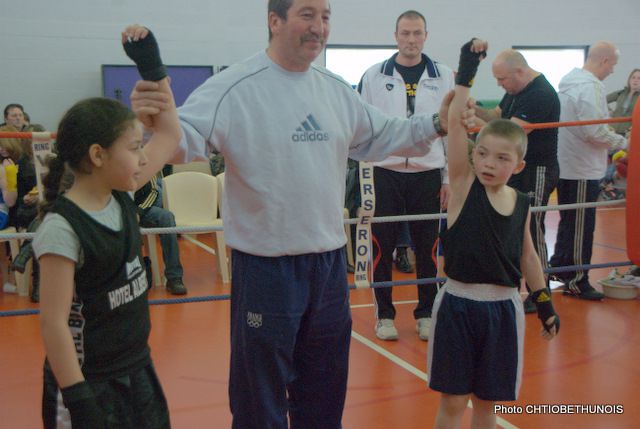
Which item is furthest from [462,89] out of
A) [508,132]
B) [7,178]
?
[7,178]

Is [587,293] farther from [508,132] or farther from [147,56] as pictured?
[147,56]

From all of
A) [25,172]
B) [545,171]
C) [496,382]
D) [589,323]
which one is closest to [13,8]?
[25,172]

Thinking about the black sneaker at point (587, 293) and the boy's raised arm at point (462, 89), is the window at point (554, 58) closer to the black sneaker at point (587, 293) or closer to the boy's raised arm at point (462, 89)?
the black sneaker at point (587, 293)

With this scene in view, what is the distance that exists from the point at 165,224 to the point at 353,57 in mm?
5055

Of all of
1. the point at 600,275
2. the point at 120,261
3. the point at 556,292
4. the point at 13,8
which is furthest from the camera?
the point at 13,8

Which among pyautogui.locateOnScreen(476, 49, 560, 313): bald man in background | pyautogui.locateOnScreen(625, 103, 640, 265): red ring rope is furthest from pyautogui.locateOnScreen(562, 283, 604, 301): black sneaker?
pyautogui.locateOnScreen(625, 103, 640, 265): red ring rope

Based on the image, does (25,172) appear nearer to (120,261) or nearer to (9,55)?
(9,55)

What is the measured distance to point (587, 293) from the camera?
4.69 meters

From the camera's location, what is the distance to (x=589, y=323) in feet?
13.6

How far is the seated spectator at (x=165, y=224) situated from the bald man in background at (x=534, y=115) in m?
2.55

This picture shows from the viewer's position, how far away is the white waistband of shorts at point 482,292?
2.20 meters

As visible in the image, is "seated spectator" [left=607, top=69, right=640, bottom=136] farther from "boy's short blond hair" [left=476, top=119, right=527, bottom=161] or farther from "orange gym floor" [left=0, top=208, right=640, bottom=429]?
"boy's short blond hair" [left=476, top=119, right=527, bottom=161]

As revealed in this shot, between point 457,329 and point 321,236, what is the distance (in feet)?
1.95

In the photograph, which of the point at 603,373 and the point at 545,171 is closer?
the point at 603,373
